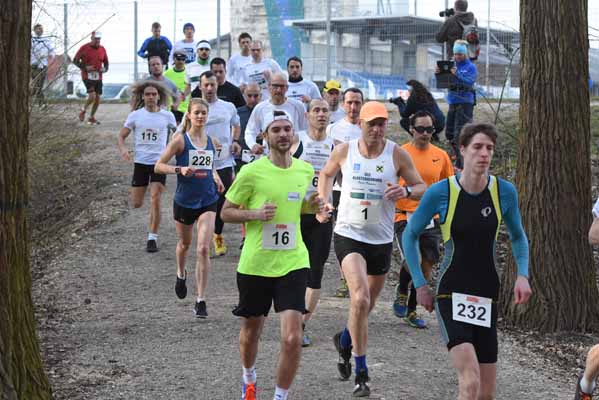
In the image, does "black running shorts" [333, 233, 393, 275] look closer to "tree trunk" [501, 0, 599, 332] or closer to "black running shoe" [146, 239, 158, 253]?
"tree trunk" [501, 0, 599, 332]

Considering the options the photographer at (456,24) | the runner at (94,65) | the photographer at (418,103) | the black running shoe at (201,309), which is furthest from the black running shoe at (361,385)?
the runner at (94,65)

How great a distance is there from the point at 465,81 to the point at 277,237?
357 inches

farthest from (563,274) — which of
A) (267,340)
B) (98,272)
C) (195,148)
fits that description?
(98,272)

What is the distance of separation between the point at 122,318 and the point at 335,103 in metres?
4.29

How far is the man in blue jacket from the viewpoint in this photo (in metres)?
15.6

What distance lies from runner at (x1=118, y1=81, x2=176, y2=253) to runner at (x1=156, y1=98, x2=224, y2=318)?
2.50 meters

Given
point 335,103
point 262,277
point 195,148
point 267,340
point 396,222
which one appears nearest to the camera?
point 262,277

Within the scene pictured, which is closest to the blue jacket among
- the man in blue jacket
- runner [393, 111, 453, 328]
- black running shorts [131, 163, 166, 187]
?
the man in blue jacket

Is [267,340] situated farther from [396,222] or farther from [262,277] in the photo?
[262,277]

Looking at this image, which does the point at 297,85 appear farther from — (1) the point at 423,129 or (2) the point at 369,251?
(2) the point at 369,251

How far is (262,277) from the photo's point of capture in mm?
7176

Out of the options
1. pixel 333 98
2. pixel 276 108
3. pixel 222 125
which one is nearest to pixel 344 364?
pixel 276 108

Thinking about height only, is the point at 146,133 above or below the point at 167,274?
above

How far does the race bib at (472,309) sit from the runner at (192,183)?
456 cm
